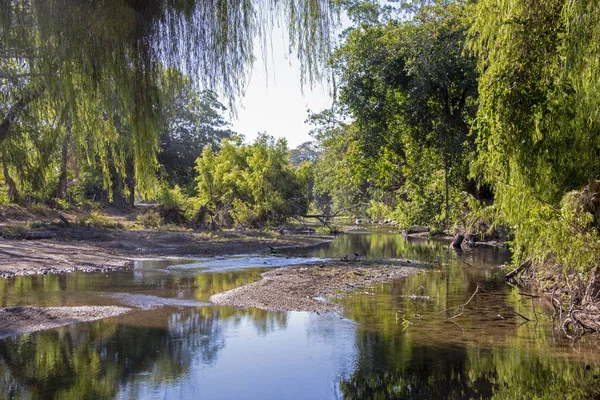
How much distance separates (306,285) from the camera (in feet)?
50.8

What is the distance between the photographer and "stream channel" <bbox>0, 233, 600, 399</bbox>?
7.52 metres

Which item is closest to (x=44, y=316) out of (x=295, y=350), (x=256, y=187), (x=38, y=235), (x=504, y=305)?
(x=295, y=350)

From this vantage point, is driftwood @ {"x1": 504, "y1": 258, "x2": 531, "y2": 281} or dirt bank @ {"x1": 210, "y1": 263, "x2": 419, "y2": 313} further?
driftwood @ {"x1": 504, "y1": 258, "x2": 531, "y2": 281}

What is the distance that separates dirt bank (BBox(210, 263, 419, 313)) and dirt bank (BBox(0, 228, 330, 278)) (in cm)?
543

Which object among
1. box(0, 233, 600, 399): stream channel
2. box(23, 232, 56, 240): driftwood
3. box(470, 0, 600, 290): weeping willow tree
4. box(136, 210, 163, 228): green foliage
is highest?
box(470, 0, 600, 290): weeping willow tree

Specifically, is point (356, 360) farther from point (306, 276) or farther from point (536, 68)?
point (306, 276)

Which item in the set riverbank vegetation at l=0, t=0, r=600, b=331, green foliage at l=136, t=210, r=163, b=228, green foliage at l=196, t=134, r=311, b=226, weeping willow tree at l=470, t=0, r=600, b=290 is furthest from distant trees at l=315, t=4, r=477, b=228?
green foliage at l=196, t=134, r=311, b=226

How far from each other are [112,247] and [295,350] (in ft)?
48.6

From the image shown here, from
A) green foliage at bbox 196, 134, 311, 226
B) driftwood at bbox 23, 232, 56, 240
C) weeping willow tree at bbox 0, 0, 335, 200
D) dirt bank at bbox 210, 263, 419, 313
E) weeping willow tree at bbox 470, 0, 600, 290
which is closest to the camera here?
weeping willow tree at bbox 0, 0, 335, 200

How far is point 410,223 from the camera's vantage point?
22078 mm

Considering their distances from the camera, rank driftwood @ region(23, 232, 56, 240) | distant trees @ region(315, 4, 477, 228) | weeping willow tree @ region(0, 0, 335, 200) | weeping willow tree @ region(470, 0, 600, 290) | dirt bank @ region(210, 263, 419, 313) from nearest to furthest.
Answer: weeping willow tree @ region(0, 0, 335, 200) → weeping willow tree @ region(470, 0, 600, 290) → dirt bank @ region(210, 263, 419, 313) → distant trees @ region(315, 4, 477, 228) → driftwood @ region(23, 232, 56, 240)

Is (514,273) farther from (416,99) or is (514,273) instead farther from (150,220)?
(150,220)

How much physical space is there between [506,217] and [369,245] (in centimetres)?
2039

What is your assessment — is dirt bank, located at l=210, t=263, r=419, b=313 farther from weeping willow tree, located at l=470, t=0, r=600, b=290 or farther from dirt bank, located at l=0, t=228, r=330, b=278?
dirt bank, located at l=0, t=228, r=330, b=278
